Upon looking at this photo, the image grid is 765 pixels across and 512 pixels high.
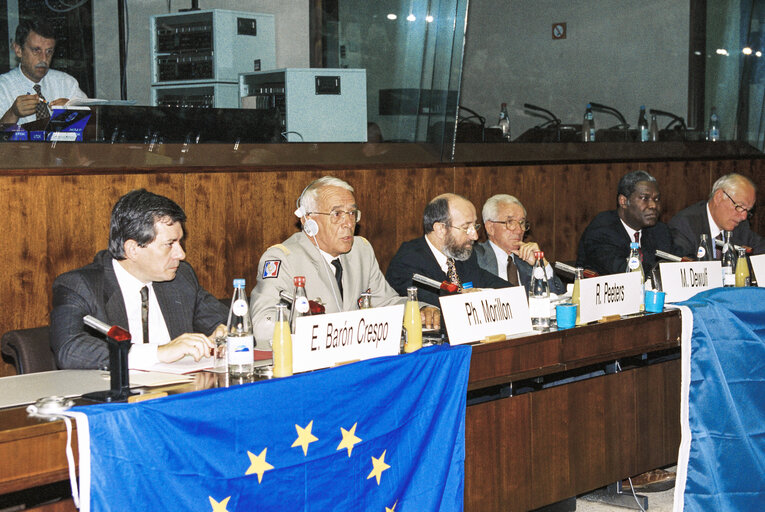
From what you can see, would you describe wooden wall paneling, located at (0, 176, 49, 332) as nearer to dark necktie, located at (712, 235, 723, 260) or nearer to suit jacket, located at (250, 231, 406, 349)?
suit jacket, located at (250, 231, 406, 349)

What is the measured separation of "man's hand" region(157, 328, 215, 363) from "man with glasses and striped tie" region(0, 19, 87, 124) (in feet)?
5.32

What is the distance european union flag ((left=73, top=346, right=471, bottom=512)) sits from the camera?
1.84m

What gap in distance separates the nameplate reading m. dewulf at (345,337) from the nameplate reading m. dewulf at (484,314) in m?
0.19

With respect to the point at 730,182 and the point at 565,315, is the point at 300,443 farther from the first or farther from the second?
the point at 730,182

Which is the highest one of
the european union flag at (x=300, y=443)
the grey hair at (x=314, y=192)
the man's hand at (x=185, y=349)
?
the grey hair at (x=314, y=192)

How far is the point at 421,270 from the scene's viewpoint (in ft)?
12.3

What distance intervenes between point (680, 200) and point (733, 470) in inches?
138

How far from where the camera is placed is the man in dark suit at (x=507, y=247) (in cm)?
420

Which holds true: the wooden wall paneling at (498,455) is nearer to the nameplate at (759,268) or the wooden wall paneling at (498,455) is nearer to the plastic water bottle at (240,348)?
the plastic water bottle at (240,348)

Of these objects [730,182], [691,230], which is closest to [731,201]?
[730,182]

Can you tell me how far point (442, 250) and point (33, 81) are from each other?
199 centimetres

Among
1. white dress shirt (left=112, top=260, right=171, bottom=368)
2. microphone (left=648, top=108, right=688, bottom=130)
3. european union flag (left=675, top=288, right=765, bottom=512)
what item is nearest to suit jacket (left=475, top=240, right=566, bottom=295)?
european union flag (left=675, top=288, right=765, bottom=512)

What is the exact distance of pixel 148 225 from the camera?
279 centimetres

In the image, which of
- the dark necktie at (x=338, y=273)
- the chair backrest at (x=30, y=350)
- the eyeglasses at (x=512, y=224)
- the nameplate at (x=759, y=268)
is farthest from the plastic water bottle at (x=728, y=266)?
the chair backrest at (x=30, y=350)
